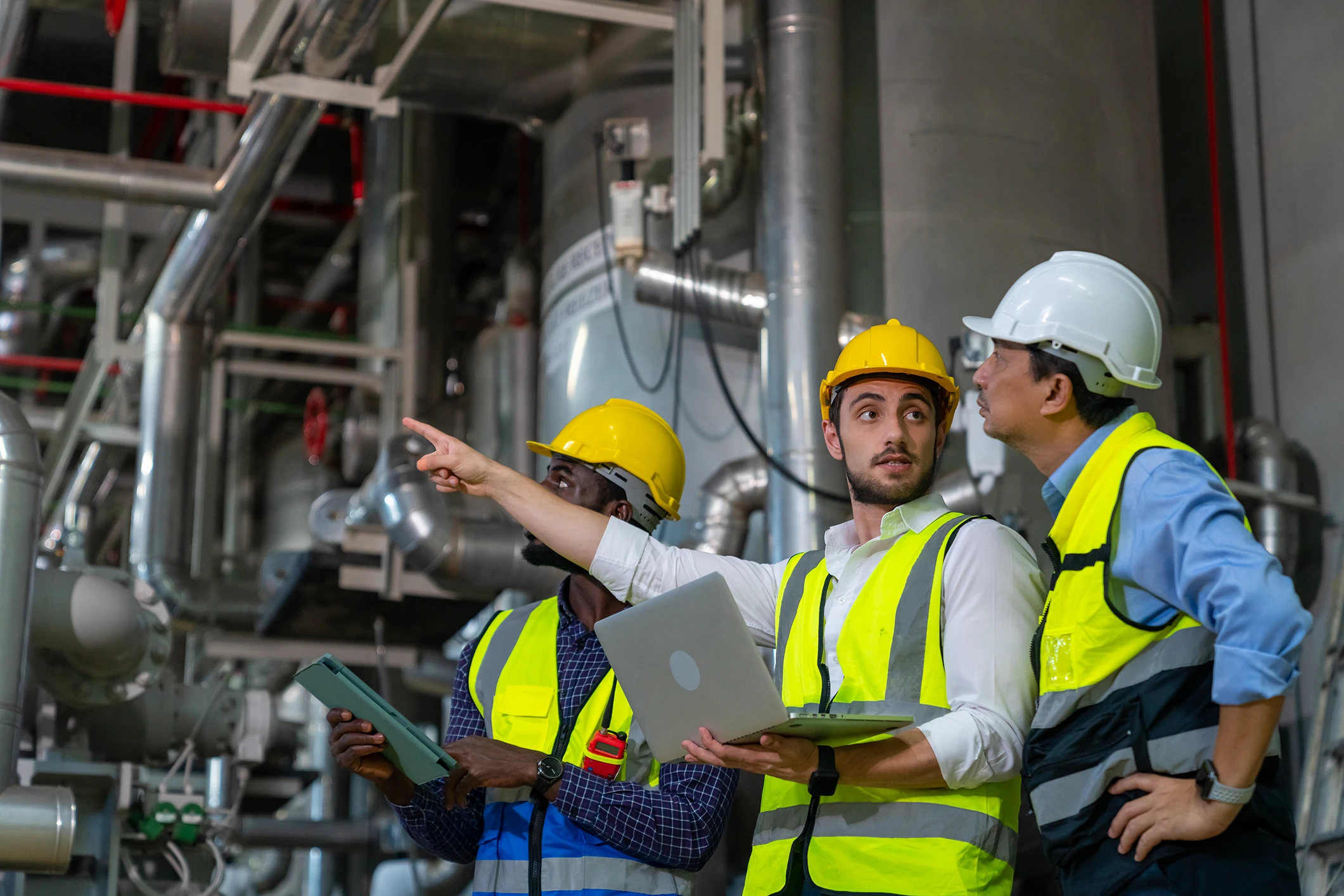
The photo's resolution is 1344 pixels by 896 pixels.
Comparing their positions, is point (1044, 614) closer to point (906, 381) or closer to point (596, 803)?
point (906, 381)

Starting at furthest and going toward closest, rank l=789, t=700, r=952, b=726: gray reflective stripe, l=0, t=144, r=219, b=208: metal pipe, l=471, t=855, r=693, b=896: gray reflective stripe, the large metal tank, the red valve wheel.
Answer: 1. the red valve wheel
2. l=0, t=144, r=219, b=208: metal pipe
3. the large metal tank
4. l=471, t=855, r=693, b=896: gray reflective stripe
5. l=789, t=700, r=952, b=726: gray reflective stripe

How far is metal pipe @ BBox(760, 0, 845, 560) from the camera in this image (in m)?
6.05

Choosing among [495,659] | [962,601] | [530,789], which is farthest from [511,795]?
[962,601]

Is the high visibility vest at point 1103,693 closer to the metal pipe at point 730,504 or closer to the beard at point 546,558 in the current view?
the beard at point 546,558

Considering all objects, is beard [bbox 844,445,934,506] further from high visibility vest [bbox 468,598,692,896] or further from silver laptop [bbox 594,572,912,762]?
high visibility vest [bbox 468,598,692,896]

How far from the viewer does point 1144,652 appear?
2.48m

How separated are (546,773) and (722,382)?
3.59 meters

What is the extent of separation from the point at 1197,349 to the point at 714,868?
344 cm

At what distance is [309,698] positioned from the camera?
14.9m

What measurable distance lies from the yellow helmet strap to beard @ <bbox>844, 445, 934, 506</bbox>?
2.54 ft

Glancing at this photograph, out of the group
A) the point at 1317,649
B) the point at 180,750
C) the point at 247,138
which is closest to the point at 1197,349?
the point at 1317,649

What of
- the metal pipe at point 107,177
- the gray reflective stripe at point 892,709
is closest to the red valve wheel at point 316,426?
the metal pipe at point 107,177

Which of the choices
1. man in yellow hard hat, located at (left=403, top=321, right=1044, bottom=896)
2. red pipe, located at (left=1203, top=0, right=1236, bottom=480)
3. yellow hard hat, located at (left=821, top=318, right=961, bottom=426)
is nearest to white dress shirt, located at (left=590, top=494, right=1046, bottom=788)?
man in yellow hard hat, located at (left=403, top=321, right=1044, bottom=896)

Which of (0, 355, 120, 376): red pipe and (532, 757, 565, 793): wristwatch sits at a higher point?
(0, 355, 120, 376): red pipe
